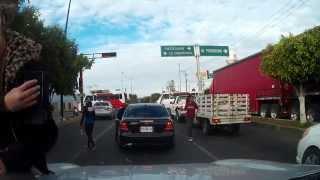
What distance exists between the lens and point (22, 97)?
2635 millimetres

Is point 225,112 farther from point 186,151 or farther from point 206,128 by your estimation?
point 186,151

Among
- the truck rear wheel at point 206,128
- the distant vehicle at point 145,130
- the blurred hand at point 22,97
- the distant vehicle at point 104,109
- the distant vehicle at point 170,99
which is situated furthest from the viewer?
the distant vehicle at point 104,109

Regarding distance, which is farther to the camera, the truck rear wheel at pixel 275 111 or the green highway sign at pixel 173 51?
the green highway sign at pixel 173 51

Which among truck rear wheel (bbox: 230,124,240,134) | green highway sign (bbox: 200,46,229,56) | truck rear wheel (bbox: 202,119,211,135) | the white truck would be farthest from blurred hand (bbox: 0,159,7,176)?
green highway sign (bbox: 200,46,229,56)

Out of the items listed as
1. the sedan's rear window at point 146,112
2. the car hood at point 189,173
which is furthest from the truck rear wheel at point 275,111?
the car hood at point 189,173

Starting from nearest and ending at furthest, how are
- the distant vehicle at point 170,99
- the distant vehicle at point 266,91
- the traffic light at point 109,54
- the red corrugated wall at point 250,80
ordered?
the distant vehicle at point 266,91 < the red corrugated wall at point 250,80 < the distant vehicle at point 170,99 < the traffic light at point 109,54

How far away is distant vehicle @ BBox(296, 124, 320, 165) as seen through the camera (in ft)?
35.5

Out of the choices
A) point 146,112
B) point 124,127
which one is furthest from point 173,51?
point 124,127

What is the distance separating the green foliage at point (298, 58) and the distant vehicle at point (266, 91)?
1.37 metres

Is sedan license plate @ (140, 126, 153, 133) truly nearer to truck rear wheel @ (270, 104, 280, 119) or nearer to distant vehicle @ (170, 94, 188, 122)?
truck rear wheel @ (270, 104, 280, 119)

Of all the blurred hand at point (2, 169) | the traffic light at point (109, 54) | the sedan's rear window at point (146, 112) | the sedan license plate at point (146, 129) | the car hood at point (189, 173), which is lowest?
the sedan license plate at point (146, 129)

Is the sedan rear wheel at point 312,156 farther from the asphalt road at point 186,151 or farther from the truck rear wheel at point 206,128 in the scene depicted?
the truck rear wheel at point 206,128

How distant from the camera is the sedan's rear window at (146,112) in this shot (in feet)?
64.5

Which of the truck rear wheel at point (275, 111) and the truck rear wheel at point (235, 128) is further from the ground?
the truck rear wheel at point (275, 111)
